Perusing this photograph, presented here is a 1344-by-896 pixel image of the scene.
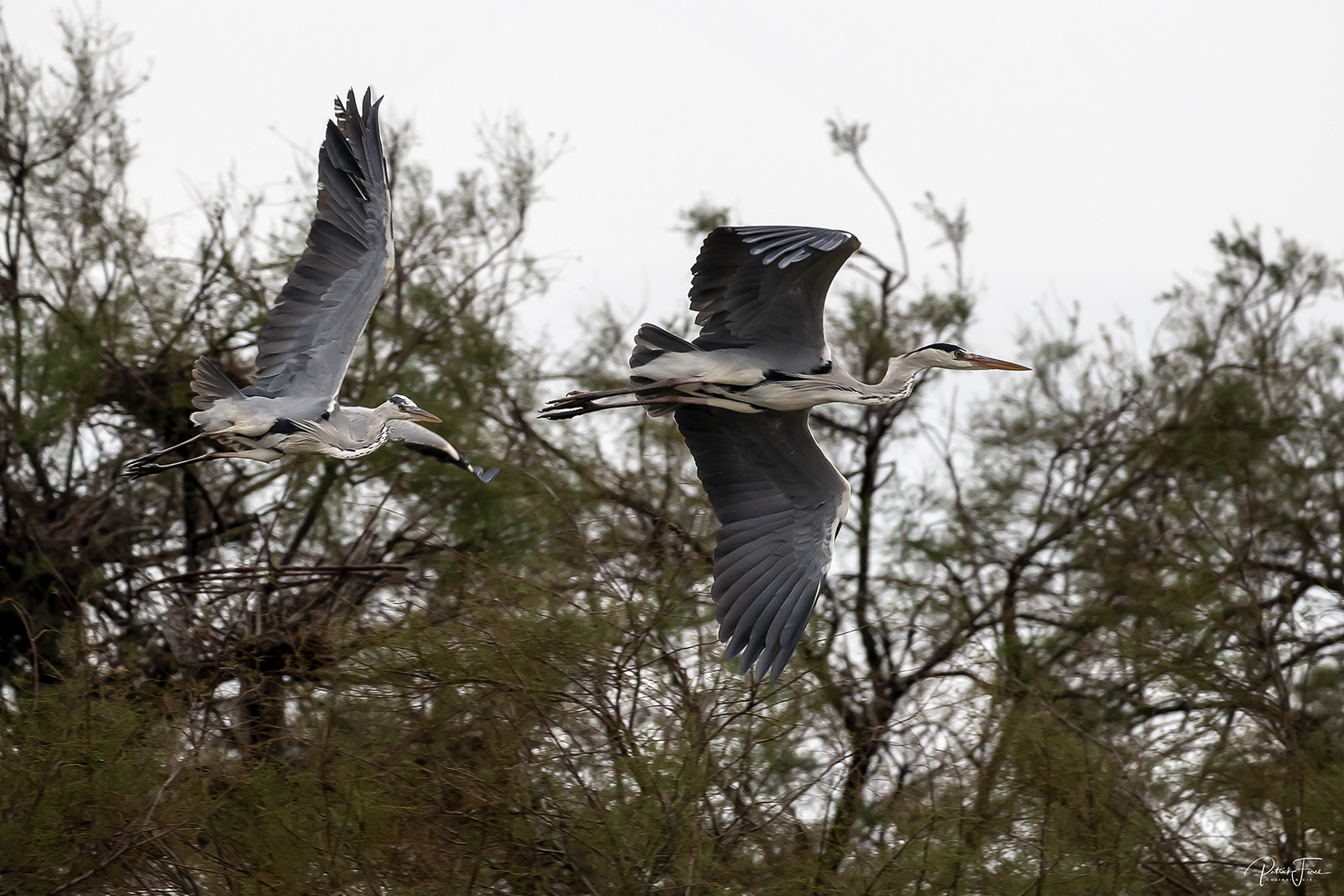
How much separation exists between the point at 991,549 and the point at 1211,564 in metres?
2.30

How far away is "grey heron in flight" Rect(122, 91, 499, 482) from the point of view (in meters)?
8.30

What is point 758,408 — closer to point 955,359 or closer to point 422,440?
point 955,359

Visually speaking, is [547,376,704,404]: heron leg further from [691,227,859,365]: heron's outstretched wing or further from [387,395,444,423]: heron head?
[387,395,444,423]: heron head

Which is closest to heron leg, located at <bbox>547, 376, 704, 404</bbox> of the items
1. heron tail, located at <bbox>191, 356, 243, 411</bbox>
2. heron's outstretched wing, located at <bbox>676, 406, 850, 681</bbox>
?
heron's outstretched wing, located at <bbox>676, 406, 850, 681</bbox>

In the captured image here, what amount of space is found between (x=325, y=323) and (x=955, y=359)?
3131 mm

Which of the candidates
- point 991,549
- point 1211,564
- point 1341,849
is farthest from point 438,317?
point 1341,849

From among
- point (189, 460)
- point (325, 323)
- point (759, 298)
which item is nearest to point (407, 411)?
point (325, 323)

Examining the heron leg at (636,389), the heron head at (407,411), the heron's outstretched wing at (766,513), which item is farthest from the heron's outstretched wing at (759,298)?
the heron head at (407,411)

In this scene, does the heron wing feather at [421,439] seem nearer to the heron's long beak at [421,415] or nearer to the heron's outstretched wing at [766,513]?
the heron's long beak at [421,415]

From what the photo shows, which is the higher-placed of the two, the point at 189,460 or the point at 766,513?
the point at 766,513

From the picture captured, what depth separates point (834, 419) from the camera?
13.4 metres

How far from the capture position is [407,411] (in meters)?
9.33

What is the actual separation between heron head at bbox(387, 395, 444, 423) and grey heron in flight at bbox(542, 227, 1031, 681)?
1263mm

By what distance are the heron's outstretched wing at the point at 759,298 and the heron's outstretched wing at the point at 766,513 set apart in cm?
43
